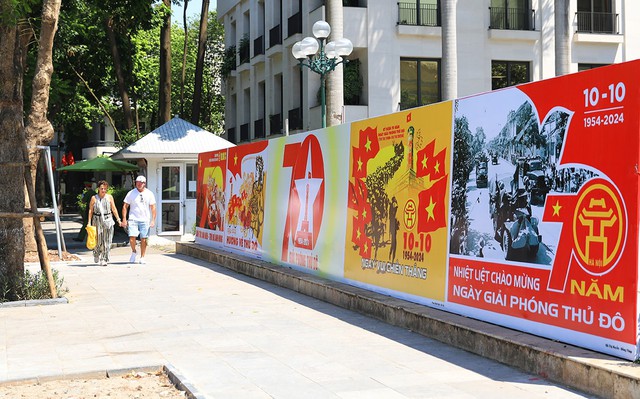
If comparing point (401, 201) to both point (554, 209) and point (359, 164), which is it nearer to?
point (359, 164)

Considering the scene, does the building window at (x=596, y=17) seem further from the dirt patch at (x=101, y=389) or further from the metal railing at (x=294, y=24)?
the dirt patch at (x=101, y=389)

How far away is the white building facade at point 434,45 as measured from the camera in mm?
31078

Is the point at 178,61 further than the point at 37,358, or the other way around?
the point at 178,61

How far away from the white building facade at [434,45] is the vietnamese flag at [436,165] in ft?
68.2

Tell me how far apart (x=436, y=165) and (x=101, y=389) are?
15.7ft

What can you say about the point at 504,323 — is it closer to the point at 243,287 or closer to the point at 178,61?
the point at 243,287

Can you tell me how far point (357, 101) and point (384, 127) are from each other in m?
20.6

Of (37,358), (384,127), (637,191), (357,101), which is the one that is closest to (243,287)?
(384,127)

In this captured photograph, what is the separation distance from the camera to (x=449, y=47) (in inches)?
1192

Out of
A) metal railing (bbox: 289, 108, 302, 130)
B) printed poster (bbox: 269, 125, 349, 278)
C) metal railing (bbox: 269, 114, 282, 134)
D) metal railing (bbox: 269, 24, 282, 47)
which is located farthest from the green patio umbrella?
printed poster (bbox: 269, 125, 349, 278)

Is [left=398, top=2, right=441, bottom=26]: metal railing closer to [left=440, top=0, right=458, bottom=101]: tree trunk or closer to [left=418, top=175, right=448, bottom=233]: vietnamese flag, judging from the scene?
[left=440, top=0, right=458, bottom=101]: tree trunk

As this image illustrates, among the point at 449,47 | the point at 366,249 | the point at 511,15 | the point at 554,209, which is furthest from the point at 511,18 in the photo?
the point at 554,209

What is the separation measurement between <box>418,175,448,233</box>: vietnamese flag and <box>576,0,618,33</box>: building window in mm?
26277

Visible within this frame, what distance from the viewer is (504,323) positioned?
27.4 feet
